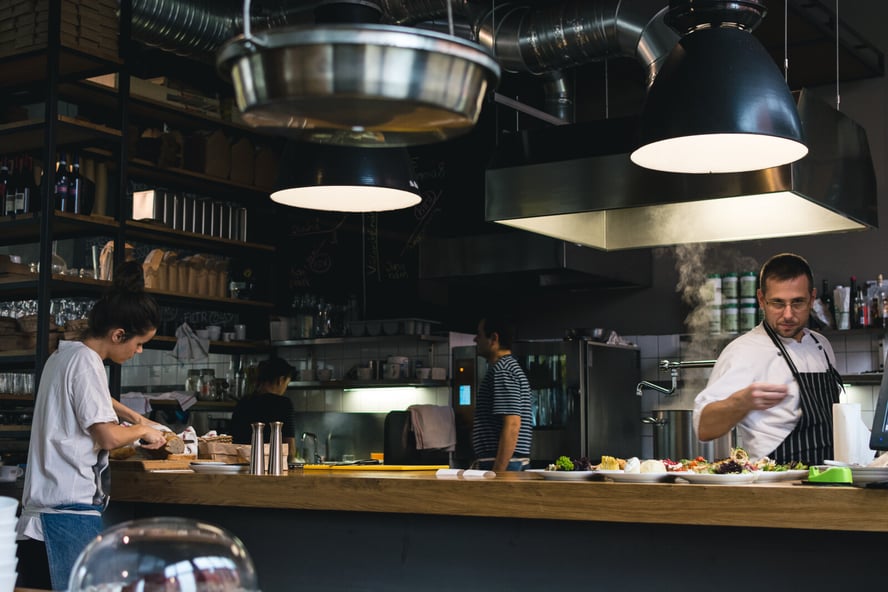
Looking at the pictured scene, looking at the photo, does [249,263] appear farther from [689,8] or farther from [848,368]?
[689,8]

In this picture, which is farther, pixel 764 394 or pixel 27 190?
pixel 27 190

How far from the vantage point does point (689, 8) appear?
10.3 ft

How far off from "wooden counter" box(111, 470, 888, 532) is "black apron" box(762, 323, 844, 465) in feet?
2.94

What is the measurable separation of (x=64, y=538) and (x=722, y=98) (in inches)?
96.1

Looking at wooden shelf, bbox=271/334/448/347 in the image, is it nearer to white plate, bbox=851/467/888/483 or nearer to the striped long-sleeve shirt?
the striped long-sleeve shirt

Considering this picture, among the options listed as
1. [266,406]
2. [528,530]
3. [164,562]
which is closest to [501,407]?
[266,406]

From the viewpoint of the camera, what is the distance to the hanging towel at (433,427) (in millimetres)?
7227

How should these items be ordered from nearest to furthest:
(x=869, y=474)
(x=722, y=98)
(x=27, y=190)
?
1. (x=869, y=474)
2. (x=722, y=98)
3. (x=27, y=190)

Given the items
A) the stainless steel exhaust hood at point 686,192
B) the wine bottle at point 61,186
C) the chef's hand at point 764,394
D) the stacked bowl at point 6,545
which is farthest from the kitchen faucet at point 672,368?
the stacked bowl at point 6,545

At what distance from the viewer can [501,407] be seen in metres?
5.73

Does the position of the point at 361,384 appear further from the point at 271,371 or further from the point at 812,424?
the point at 812,424

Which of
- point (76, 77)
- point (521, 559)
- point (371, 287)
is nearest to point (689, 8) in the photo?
point (521, 559)

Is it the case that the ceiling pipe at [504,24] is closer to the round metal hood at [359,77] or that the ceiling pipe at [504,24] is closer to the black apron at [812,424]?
the black apron at [812,424]

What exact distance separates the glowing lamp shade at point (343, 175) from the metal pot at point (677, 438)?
340 centimetres
